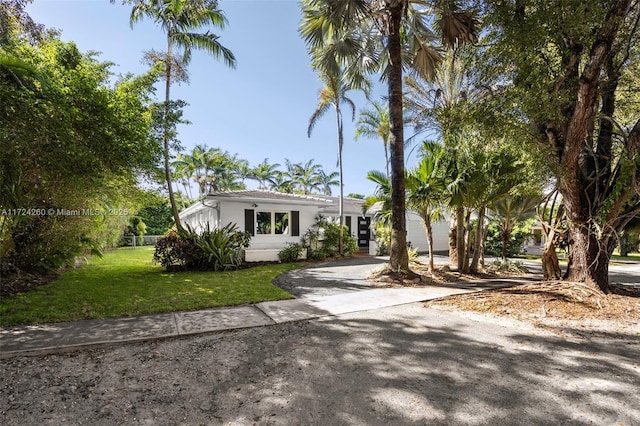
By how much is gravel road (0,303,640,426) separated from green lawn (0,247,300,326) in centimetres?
175

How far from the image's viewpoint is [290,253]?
13680mm

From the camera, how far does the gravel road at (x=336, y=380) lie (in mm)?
2479

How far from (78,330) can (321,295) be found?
4.43 m

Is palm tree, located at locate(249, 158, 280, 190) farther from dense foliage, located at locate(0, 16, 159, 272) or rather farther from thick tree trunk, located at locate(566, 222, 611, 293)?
thick tree trunk, located at locate(566, 222, 611, 293)

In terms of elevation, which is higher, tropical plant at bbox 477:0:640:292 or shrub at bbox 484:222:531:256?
tropical plant at bbox 477:0:640:292

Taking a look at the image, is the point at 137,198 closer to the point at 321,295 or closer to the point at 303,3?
the point at 321,295

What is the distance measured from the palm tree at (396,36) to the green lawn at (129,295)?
4.23 m

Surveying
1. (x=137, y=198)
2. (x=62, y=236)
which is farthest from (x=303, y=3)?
(x=62, y=236)

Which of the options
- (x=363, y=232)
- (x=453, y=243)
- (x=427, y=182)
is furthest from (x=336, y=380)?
(x=363, y=232)

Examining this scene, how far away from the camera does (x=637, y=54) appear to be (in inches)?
242

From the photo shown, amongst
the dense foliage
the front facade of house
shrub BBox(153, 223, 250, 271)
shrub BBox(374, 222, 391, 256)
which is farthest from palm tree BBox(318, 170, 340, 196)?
the dense foliage

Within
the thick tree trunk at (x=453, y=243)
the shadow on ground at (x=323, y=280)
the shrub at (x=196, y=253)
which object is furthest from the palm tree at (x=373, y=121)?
the shrub at (x=196, y=253)

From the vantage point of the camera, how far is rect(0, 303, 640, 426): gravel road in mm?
2479

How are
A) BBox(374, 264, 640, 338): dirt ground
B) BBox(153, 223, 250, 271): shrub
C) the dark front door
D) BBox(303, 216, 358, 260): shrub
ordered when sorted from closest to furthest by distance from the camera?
BBox(374, 264, 640, 338): dirt ground
BBox(153, 223, 250, 271): shrub
BBox(303, 216, 358, 260): shrub
the dark front door
